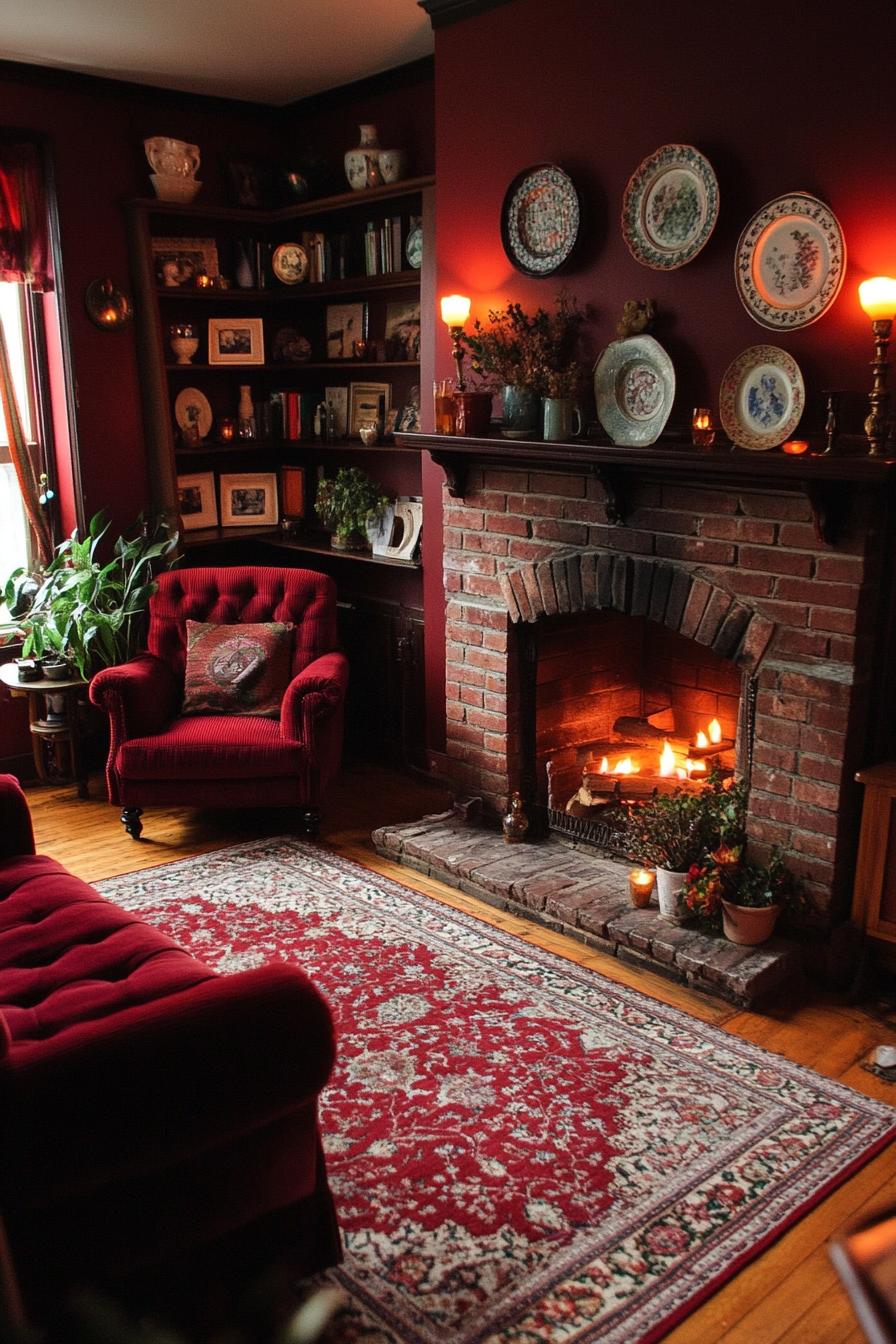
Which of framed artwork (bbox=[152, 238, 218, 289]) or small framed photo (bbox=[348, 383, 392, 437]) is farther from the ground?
framed artwork (bbox=[152, 238, 218, 289])

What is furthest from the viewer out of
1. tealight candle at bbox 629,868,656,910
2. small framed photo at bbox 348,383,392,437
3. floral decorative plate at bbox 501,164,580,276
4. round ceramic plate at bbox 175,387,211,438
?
round ceramic plate at bbox 175,387,211,438

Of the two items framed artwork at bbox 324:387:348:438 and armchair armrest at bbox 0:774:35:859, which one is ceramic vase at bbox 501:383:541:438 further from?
armchair armrest at bbox 0:774:35:859

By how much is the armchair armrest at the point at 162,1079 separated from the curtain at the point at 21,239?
3.40 meters

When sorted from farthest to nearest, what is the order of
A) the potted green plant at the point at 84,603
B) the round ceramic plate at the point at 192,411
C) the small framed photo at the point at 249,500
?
the small framed photo at the point at 249,500 < the round ceramic plate at the point at 192,411 < the potted green plant at the point at 84,603

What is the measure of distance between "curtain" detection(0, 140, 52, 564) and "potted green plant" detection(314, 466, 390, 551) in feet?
3.96

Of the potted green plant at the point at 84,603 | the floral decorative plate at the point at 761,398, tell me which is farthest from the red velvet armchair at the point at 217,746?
the floral decorative plate at the point at 761,398

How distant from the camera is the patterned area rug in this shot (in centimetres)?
208

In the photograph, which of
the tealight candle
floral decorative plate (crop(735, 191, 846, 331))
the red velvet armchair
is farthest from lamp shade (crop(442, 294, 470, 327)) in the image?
the tealight candle

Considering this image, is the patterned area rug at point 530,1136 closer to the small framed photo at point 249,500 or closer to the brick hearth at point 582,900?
the brick hearth at point 582,900

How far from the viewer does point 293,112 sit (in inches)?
201

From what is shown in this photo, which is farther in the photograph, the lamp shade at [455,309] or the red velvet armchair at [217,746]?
the red velvet armchair at [217,746]

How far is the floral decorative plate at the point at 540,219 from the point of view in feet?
11.6

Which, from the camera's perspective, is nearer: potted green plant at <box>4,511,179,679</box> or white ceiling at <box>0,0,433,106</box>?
white ceiling at <box>0,0,433,106</box>

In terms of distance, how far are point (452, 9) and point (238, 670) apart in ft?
7.67
